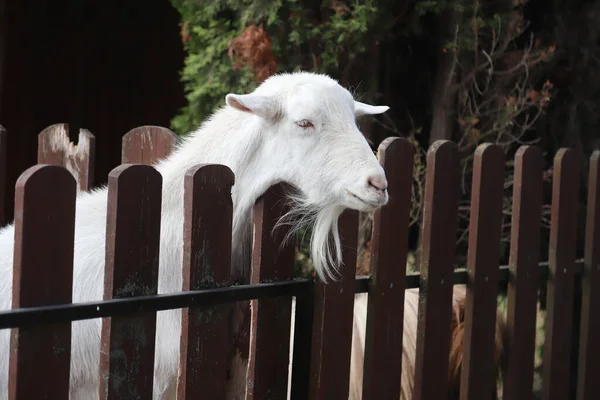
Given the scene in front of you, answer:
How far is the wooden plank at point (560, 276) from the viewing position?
12.7ft

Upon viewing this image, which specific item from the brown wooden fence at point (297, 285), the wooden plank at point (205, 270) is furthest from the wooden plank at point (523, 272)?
the wooden plank at point (205, 270)

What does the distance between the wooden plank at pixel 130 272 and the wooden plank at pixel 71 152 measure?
5.18 feet

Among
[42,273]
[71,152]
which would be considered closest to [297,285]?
[42,273]

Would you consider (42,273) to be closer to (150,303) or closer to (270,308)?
(150,303)

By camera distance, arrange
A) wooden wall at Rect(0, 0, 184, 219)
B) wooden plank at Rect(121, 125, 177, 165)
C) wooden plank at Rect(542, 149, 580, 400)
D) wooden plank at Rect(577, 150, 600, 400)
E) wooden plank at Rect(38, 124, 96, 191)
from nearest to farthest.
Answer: wooden plank at Rect(121, 125, 177, 165)
wooden plank at Rect(38, 124, 96, 191)
wooden plank at Rect(542, 149, 580, 400)
wooden plank at Rect(577, 150, 600, 400)
wooden wall at Rect(0, 0, 184, 219)

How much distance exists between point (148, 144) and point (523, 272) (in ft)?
5.60

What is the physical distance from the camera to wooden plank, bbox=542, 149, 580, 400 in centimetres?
387

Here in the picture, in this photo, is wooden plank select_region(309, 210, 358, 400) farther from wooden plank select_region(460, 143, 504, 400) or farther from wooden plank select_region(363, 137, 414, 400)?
wooden plank select_region(460, 143, 504, 400)

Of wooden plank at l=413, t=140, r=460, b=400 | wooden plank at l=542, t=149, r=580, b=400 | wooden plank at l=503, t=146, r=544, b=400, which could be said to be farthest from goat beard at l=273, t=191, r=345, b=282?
wooden plank at l=542, t=149, r=580, b=400

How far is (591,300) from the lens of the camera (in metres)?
4.09

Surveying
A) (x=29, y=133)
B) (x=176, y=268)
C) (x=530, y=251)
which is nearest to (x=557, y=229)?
(x=530, y=251)

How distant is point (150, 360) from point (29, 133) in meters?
5.69

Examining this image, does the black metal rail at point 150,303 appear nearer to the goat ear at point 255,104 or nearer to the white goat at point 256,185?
the white goat at point 256,185

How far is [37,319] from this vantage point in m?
1.97
